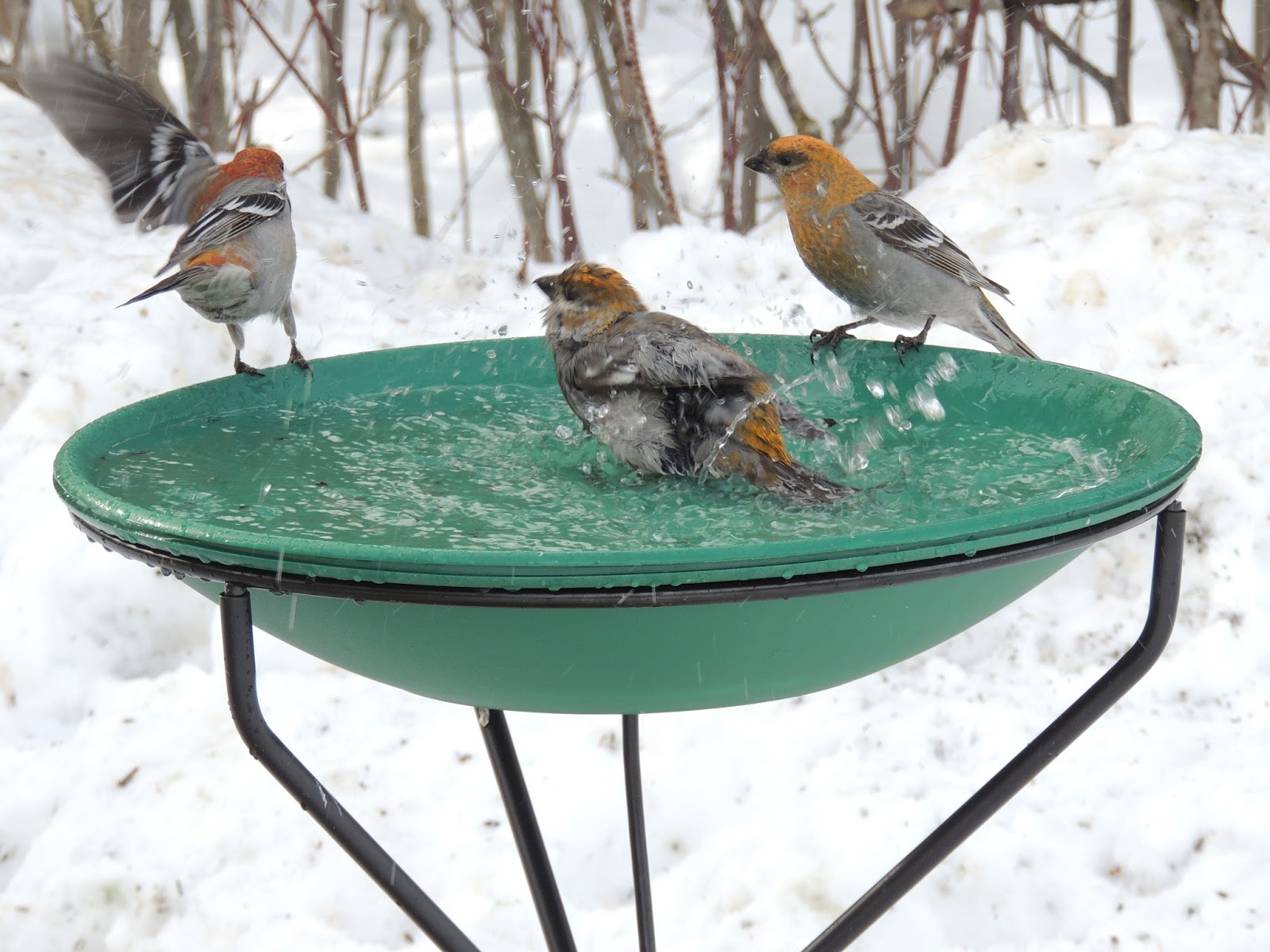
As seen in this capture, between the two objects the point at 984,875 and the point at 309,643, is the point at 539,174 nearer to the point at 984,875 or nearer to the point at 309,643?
the point at 984,875

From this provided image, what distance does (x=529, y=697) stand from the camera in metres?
1.81

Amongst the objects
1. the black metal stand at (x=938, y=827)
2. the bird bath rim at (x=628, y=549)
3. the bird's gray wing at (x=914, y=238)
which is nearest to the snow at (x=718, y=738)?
the bird's gray wing at (x=914, y=238)

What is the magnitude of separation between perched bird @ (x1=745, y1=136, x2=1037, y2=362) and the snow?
21.3 inches

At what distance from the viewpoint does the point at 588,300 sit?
101 inches

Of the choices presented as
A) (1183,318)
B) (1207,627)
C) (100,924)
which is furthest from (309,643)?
(1183,318)

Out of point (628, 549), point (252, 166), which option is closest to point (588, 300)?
point (628, 549)

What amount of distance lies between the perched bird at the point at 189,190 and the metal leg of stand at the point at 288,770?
149 cm

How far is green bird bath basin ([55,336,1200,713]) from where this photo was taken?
5.04 ft

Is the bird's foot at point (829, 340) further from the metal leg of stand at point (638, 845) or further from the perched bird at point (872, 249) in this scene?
the metal leg of stand at point (638, 845)

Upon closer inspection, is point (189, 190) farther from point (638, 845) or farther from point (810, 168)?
point (638, 845)

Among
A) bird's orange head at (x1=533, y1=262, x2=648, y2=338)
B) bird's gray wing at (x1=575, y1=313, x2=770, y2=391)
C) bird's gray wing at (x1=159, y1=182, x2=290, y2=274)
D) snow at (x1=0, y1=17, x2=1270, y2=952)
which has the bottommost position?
snow at (x1=0, y1=17, x2=1270, y2=952)

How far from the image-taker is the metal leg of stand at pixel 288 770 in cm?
172

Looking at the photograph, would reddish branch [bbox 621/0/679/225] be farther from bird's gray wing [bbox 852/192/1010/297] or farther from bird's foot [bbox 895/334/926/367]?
bird's foot [bbox 895/334/926/367]

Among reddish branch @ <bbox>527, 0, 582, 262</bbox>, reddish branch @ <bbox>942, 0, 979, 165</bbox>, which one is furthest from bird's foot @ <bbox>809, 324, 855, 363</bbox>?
reddish branch @ <bbox>942, 0, 979, 165</bbox>
